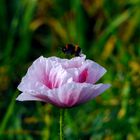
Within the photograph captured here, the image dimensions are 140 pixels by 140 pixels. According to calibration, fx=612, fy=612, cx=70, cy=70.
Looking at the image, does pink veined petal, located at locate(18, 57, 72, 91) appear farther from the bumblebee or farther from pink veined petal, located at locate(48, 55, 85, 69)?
the bumblebee

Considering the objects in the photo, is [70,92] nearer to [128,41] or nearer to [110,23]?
[110,23]

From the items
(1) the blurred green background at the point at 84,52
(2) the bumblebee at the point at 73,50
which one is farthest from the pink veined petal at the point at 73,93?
(1) the blurred green background at the point at 84,52

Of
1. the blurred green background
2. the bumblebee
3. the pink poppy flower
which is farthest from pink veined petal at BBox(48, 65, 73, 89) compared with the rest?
the blurred green background

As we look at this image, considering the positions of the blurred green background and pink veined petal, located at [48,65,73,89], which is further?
the blurred green background

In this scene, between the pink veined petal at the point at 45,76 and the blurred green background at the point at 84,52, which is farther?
the blurred green background at the point at 84,52

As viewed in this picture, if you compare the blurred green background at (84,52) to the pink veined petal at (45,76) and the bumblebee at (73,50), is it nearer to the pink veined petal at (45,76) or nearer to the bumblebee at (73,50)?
the bumblebee at (73,50)

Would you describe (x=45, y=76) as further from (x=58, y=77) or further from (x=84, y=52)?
(x=84, y=52)
